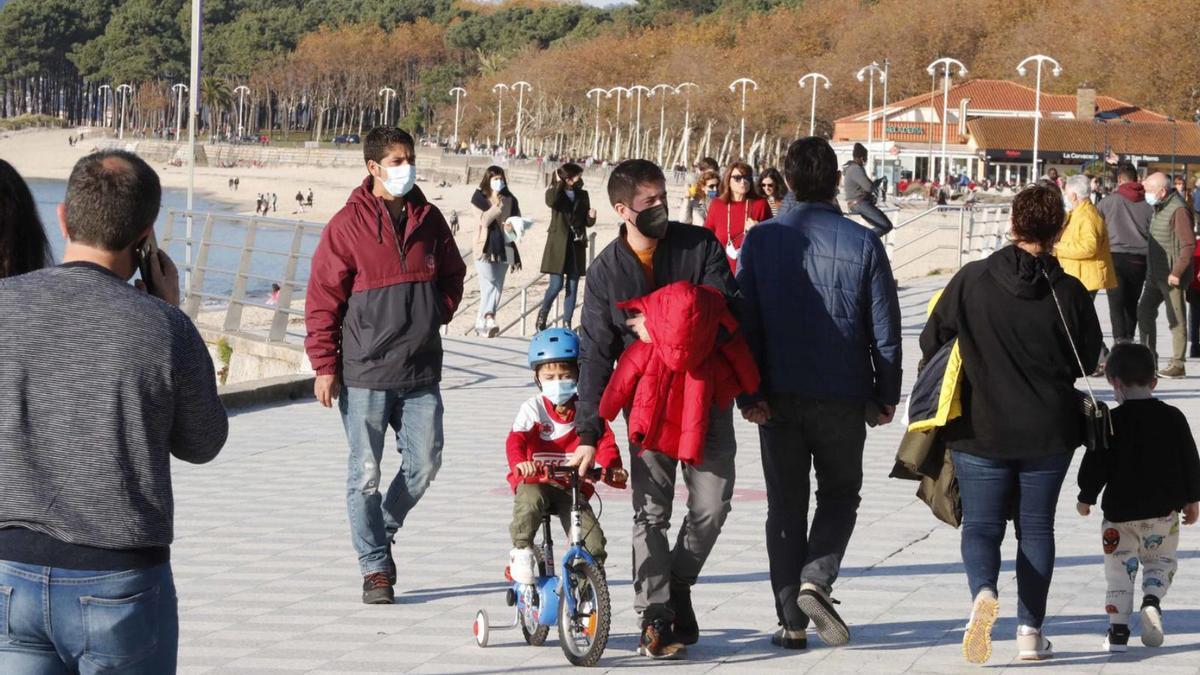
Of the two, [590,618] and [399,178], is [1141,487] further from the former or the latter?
[399,178]

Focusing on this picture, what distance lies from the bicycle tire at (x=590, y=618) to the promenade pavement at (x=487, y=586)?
0.38ft

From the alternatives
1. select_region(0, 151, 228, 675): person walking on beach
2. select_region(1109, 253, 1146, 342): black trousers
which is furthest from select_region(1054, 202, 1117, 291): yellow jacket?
select_region(0, 151, 228, 675): person walking on beach

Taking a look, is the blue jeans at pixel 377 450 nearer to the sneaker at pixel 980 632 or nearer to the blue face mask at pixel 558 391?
the blue face mask at pixel 558 391

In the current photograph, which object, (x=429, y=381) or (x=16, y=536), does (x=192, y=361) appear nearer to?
(x=16, y=536)

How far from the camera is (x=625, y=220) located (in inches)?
247

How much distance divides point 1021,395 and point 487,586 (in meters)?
2.45

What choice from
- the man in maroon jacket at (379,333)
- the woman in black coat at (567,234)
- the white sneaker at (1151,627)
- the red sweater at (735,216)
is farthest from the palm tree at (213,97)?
the white sneaker at (1151,627)

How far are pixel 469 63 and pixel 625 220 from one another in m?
190

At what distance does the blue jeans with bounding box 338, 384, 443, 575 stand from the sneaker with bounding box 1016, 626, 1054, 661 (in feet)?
7.44

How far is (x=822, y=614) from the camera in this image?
6.30 m

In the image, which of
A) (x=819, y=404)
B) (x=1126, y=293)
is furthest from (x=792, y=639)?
(x=1126, y=293)

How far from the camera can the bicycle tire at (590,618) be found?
5957 mm

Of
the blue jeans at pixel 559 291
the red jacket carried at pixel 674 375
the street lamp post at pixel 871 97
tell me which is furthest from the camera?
the street lamp post at pixel 871 97

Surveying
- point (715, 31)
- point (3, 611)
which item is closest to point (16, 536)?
point (3, 611)
